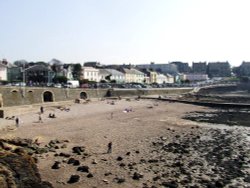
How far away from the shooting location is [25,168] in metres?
13.9

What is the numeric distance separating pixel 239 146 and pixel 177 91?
68.7 m

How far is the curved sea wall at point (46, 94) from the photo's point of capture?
157 ft

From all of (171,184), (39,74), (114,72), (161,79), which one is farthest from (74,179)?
(161,79)

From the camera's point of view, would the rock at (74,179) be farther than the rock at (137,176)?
No

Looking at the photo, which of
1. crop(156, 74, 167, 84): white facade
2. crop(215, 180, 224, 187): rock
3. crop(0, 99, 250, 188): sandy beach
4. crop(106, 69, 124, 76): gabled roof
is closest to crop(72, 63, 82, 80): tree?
crop(106, 69, 124, 76): gabled roof

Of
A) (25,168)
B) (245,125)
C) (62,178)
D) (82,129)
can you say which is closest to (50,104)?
(82,129)

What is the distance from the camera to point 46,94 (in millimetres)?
57781

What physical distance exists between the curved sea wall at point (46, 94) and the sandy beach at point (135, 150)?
3.95 metres

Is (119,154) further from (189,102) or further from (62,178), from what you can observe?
(189,102)

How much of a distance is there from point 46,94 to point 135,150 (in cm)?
3322

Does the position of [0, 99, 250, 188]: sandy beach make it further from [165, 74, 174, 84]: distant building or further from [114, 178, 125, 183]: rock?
[165, 74, 174, 84]: distant building

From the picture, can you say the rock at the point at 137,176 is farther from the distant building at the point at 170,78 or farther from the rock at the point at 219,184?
the distant building at the point at 170,78

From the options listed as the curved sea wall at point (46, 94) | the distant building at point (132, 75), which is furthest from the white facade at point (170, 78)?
the curved sea wall at point (46, 94)

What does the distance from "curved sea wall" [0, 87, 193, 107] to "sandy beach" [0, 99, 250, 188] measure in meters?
3.95
